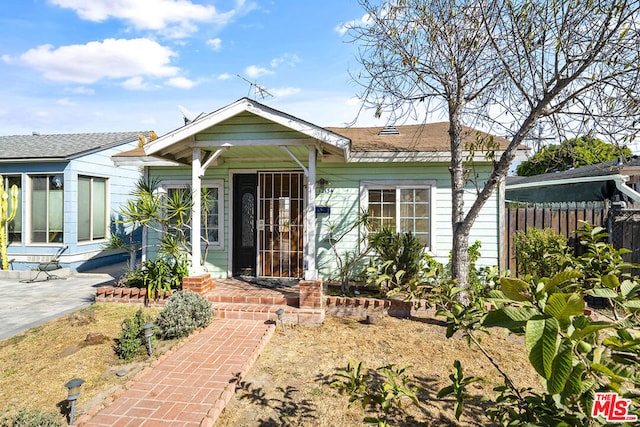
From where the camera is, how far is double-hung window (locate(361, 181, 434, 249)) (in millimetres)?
7348

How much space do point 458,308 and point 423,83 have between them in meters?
5.04

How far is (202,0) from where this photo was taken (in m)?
6.81

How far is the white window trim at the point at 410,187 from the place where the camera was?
7.26m

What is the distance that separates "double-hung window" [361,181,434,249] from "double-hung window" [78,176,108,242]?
942cm

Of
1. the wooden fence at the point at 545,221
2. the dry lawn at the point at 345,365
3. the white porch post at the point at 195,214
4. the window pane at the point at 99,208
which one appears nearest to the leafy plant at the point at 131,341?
the white porch post at the point at 195,214

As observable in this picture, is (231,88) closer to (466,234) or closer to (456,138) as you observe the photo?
(456,138)

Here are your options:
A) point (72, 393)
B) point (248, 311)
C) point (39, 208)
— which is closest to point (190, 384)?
point (72, 393)

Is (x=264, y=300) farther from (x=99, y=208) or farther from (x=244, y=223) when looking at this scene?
(x=99, y=208)

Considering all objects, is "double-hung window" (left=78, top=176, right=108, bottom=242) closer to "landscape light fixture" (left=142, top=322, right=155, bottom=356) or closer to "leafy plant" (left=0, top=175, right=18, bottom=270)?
"leafy plant" (left=0, top=175, right=18, bottom=270)

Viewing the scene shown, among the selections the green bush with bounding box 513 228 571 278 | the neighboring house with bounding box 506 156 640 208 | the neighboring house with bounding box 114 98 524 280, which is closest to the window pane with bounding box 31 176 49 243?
the neighboring house with bounding box 114 98 524 280

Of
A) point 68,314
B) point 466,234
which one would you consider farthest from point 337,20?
point 68,314

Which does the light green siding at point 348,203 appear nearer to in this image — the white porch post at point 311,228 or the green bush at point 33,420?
the white porch post at point 311,228

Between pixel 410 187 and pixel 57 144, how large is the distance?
1246 centimetres

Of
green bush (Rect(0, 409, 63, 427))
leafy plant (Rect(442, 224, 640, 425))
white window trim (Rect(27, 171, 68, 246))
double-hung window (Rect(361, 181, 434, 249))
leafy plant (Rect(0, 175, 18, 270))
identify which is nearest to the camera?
leafy plant (Rect(442, 224, 640, 425))
